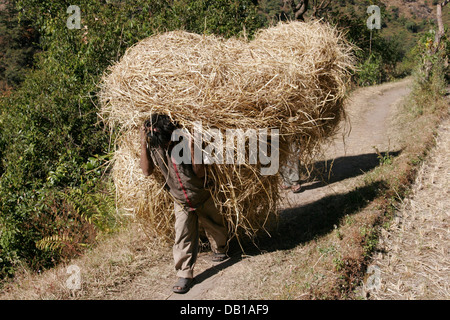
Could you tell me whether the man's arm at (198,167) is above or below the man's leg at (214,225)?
above

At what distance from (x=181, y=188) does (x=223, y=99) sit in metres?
0.92

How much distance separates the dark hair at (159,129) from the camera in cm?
362

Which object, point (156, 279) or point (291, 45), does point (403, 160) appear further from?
point (156, 279)

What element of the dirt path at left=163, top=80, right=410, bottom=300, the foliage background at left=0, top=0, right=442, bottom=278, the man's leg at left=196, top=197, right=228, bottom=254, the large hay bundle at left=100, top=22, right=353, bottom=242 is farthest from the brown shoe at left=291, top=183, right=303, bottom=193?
the man's leg at left=196, top=197, right=228, bottom=254

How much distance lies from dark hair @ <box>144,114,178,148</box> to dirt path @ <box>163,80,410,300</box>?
145 centimetres

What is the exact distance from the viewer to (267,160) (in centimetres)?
409

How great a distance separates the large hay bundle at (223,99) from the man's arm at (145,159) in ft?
0.58

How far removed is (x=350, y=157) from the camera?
26.2 feet

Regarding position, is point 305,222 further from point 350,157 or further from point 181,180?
point 350,157

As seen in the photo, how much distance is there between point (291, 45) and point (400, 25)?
44.3 metres

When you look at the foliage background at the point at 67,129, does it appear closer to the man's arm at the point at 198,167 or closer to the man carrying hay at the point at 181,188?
the man carrying hay at the point at 181,188

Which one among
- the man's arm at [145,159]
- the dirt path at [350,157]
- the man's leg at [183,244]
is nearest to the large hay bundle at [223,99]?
the man's arm at [145,159]

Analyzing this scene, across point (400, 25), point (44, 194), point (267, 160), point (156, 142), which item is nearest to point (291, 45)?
point (267, 160)

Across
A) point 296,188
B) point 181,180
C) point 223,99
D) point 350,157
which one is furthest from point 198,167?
point 350,157
